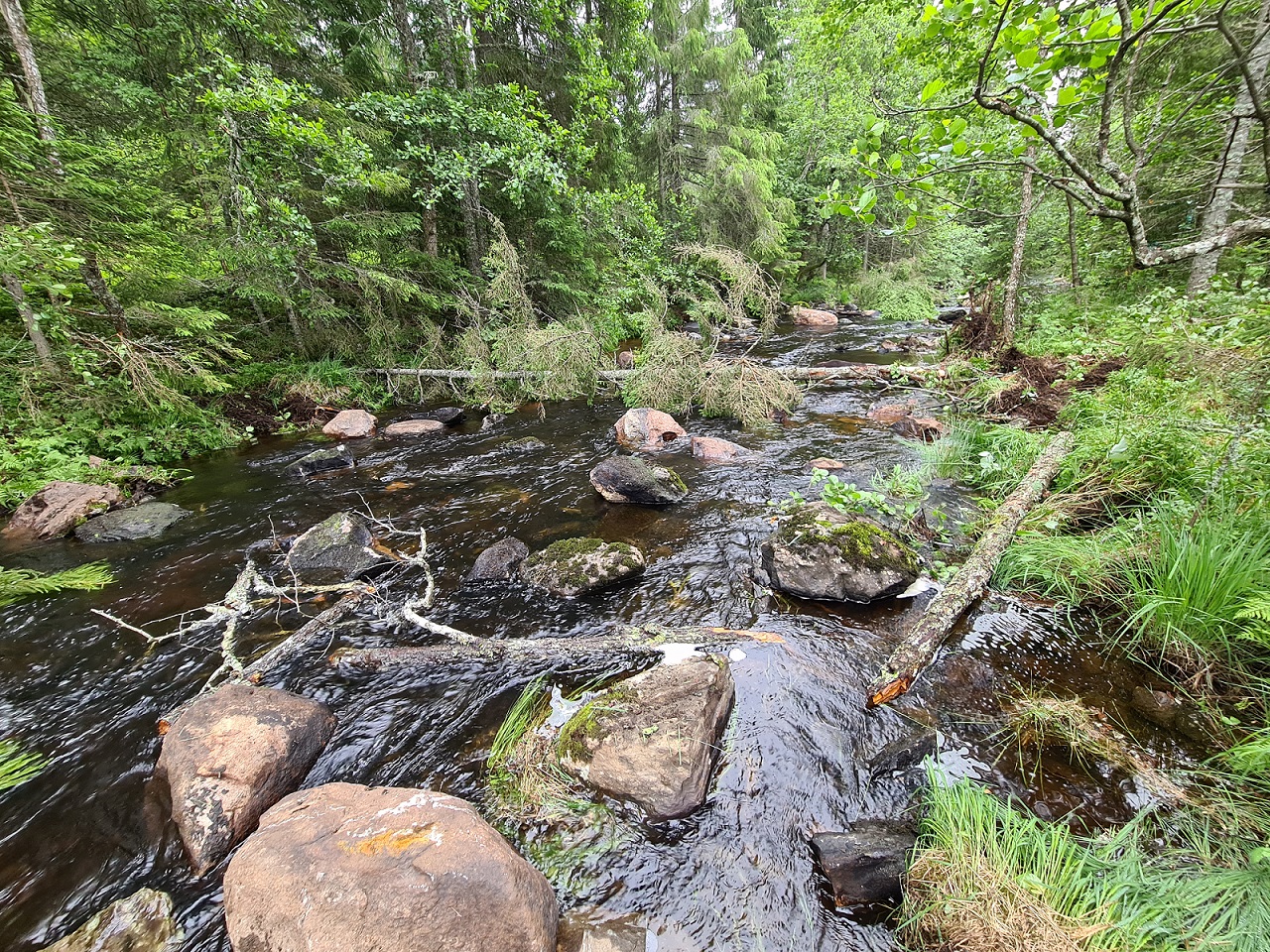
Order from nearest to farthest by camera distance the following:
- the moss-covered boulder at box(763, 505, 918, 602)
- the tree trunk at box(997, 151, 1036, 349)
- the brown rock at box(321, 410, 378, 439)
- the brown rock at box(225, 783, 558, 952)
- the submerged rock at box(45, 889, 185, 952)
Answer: the brown rock at box(225, 783, 558, 952) → the submerged rock at box(45, 889, 185, 952) → the moss-covered boulder at box(763, 505, 918, 602) → the tree trunk at box(997, 151, 1036, 349) → the brown rock at box(321, 410, 378, 439)

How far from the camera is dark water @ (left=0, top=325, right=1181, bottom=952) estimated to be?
8.22 ft

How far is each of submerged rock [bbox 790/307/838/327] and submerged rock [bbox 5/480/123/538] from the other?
2120cm

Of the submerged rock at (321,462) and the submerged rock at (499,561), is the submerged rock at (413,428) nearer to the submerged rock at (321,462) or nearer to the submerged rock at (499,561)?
the submerged rock at (321,462)

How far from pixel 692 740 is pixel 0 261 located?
387 inches

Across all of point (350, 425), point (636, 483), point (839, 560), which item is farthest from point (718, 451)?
point (350, 425)

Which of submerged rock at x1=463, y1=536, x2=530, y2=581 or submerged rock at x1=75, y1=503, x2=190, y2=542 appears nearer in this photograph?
submerged rock at x1=463, y1=536, x2=530, y2=581

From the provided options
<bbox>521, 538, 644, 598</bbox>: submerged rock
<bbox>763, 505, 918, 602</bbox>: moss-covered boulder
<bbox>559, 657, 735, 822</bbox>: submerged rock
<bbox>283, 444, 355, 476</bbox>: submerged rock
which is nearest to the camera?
<bbox>559, 657, 735, 822</bbox>: submerged rock

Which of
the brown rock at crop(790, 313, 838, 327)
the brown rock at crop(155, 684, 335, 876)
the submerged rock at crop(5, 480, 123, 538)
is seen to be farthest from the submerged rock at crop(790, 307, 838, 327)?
the submerged rock at crop(5, 480, 123, 538)

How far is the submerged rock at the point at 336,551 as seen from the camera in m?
5.41

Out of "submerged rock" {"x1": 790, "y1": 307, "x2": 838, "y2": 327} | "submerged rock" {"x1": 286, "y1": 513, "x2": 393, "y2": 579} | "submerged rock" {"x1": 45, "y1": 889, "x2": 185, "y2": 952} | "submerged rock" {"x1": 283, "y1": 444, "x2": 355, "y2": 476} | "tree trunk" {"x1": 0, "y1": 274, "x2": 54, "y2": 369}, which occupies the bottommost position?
"submerged rock" {"x1": 45, "y1": 889, "x2": 185, "y2": 952}

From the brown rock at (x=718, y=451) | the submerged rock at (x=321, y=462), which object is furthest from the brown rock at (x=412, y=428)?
the brown rock at (x=718, y=451)

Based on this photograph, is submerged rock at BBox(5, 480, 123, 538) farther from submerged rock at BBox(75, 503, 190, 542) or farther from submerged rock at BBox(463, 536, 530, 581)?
submerged rock at BBox(463, 536, 530, 581)

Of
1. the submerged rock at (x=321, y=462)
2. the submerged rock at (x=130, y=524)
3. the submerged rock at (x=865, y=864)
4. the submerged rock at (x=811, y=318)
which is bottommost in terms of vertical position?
the submerged rock at (x=865, y=864)

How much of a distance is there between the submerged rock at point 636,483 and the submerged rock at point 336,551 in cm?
307
